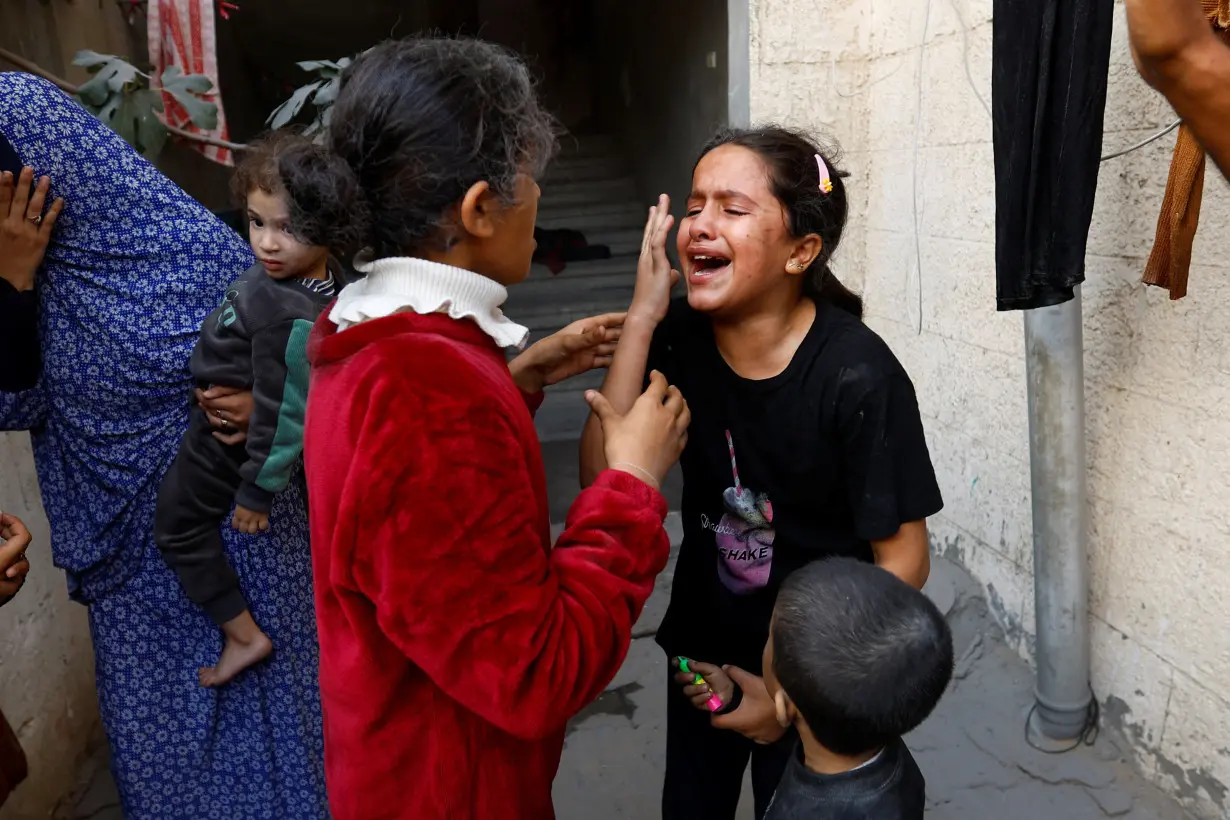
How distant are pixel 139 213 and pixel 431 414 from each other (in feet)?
3.82

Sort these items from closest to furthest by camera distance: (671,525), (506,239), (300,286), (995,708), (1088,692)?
1. (506,239)
2. (300,286)
3. (1088,692)
4. (995,708)
5. (671,525)

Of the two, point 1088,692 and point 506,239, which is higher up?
point 506,239

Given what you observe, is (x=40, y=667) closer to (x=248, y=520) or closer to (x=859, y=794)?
(x=248, y=520)

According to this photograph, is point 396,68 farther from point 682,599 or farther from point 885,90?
point 885,90

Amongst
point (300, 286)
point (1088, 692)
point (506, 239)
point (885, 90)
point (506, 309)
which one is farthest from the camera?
point (506, 309)

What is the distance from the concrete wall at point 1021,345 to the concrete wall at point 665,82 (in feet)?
4.33

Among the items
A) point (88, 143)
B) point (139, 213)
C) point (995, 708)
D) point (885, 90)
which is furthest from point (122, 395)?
point (885, 90)

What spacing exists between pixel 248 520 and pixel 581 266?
6140 millimetres

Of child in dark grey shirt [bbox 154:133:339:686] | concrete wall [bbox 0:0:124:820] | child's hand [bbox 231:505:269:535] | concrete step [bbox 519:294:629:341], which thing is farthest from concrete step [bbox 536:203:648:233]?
child's hand [bbox 231:505:269:535]

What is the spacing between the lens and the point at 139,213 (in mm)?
1788

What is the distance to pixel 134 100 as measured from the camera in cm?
253

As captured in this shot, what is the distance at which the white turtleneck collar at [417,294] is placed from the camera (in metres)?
1.10

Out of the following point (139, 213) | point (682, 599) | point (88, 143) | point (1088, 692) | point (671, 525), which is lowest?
point (671, 525)

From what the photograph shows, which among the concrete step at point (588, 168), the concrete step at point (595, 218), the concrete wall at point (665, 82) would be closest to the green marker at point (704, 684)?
the concrete wall at point (665, 82)
